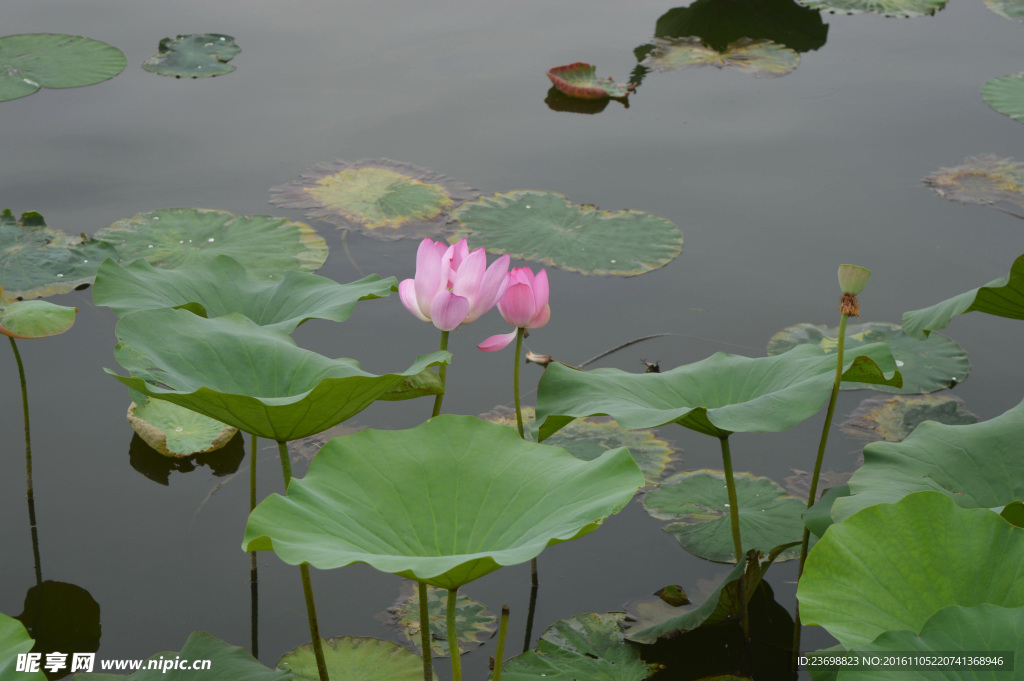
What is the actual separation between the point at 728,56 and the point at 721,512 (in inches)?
119

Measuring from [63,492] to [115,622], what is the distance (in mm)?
423

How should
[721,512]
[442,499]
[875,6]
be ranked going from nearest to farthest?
[442,499]
[721,512]
[875,6]

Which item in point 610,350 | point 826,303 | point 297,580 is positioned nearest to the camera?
point 297,580

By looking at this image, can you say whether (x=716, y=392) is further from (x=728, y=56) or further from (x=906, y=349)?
(x=728, y=56)

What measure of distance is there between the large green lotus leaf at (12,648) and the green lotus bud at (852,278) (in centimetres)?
115

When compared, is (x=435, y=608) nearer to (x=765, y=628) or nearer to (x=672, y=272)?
(x=765, y=628)

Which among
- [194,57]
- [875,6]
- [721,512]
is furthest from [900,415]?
[875,6]

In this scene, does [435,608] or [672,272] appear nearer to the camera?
[435,608]

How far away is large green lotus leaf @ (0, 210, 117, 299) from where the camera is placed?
2389mm

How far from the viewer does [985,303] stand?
4.94 ft

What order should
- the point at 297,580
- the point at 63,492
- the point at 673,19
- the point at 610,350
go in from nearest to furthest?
the point at 297,580 < the point at 63,492 < the point at 610,350 < the point at 673,19

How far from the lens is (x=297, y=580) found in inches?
64.7

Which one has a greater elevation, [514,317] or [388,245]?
[514,317]

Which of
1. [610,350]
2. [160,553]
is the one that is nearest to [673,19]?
[610,350]
